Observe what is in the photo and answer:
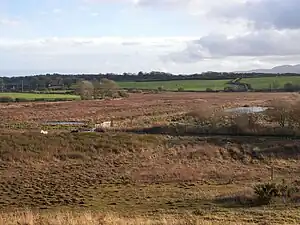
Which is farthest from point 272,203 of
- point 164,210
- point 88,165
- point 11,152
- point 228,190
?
point 11,152

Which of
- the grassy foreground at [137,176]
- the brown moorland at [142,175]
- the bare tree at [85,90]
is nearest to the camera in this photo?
the grassy foreground at [137,176]

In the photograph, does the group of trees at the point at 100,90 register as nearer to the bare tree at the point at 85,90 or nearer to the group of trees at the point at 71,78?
the bare tree at the point at 85,90

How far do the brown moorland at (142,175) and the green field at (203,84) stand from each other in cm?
10105

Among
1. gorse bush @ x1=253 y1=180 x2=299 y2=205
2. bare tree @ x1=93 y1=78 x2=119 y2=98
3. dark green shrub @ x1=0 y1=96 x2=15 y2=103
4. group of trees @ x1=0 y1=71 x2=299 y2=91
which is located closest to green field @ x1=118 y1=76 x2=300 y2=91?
group of trees @ x1=0 y1=71 x2=299 y2=91

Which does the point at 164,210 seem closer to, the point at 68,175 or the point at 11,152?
the point at 68,175

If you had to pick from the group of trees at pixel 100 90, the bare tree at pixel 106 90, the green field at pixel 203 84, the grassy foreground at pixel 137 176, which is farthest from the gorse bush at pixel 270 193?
the green field at pixel 203 84

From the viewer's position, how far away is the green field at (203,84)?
14438 cm

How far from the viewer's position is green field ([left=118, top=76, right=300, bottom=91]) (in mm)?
144375

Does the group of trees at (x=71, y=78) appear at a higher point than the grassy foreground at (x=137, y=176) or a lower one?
higher

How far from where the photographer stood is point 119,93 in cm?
11894

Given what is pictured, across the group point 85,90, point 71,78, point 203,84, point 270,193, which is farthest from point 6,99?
point 270,193

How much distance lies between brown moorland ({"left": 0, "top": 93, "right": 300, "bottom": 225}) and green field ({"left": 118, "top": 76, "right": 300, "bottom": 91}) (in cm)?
10105

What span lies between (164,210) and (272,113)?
31.1 m

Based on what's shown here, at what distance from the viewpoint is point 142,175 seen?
1260 inches
